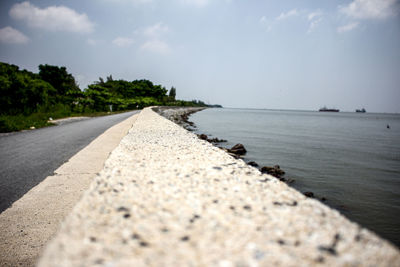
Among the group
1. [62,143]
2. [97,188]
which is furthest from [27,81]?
[97,188]

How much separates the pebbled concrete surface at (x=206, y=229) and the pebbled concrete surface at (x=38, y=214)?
1.41 meters

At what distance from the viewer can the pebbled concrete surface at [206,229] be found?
40.4 inches

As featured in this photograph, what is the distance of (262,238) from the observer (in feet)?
3.88

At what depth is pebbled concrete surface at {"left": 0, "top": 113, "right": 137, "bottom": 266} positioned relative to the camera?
7.57 ft

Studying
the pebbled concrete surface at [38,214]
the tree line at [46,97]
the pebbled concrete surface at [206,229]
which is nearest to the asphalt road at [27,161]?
the pebbled concrete surface at [38,214]

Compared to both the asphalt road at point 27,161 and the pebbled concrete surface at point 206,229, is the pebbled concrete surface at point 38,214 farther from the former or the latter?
the pebbled concrete surface at point 206,229

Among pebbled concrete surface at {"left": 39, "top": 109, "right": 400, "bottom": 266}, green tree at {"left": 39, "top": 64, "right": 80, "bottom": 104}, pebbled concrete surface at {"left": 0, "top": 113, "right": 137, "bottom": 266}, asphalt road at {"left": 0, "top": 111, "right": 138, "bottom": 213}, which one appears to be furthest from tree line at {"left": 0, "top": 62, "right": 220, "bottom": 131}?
pebbled concrete surface at {"left": 39, "top": 109, "right": 400, "bottom": 266}

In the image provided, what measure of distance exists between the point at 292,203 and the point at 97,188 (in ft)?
5.56

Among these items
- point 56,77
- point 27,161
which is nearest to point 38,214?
point 27,161

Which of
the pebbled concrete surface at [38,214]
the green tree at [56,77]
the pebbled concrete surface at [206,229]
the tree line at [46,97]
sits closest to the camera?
the pebbled concrete surface at [206,229]

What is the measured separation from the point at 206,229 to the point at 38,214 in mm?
2985

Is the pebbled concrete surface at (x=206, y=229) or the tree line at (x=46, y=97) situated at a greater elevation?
the tree line at (x=46, y=97)

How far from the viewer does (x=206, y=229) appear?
1269 millimetres

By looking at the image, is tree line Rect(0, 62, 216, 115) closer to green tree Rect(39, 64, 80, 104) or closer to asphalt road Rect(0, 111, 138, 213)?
green tree Rect(39, 64, 80, 104)
